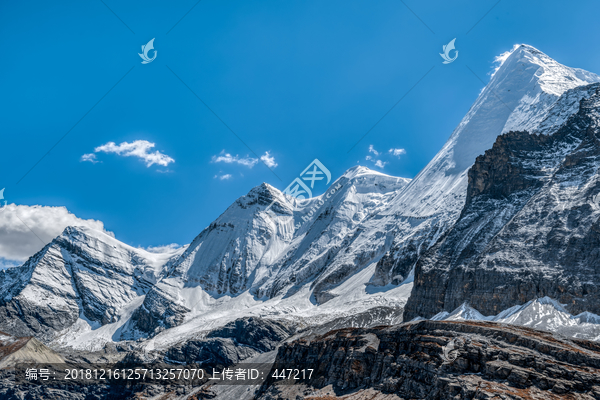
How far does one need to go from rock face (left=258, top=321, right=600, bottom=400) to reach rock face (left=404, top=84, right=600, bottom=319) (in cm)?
3726

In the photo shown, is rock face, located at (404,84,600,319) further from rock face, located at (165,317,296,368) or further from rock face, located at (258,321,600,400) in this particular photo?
rock face, located at (165,317,296,368)

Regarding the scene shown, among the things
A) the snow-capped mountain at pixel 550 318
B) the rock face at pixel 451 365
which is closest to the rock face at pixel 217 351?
the rock face at pixel 451 365

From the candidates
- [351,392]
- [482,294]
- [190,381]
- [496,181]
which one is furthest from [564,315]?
[190,381]

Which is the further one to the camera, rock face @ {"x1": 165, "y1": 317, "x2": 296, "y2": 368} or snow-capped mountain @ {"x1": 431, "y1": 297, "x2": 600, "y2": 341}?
rock face @ {"x1": 165, "y1": 317, "x2": 296, "y2": 368}

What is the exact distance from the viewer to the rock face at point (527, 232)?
116562 millimetres

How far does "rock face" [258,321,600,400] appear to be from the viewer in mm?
58750

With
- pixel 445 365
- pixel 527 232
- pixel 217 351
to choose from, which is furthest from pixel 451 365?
pixel 217 351

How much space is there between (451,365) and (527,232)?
77.0 metres

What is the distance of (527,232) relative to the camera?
132625mm
